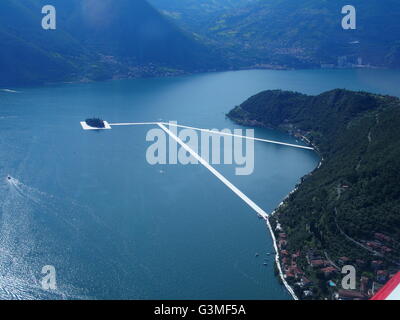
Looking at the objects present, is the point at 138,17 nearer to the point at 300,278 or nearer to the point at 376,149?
the point at 376,149

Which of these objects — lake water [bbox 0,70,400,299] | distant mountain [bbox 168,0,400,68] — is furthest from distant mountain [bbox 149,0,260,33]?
lake water [bbox 0,70,400,299]

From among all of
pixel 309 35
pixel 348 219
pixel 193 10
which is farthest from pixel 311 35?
pixel 348 219

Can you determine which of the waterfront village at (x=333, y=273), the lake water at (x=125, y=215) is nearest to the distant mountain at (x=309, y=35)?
the lake water at (x=125, y=215)

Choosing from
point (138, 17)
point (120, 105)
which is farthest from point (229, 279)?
point (138, 17)

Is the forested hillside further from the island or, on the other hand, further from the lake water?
the island

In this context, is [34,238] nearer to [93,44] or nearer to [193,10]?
[93,44]

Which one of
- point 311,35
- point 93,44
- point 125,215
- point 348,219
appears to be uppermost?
point 311,35

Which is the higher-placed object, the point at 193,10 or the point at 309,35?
the point at 193,10
